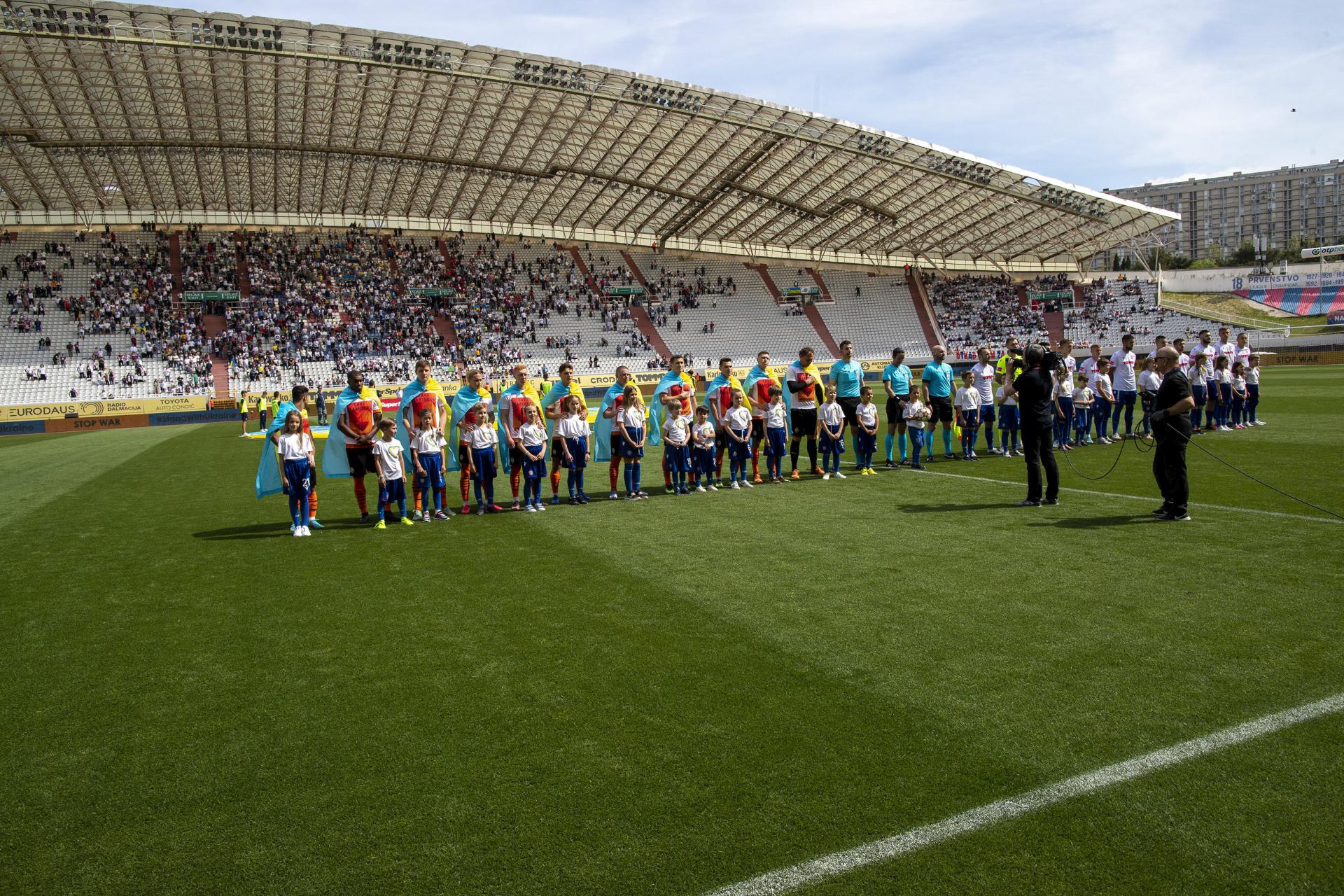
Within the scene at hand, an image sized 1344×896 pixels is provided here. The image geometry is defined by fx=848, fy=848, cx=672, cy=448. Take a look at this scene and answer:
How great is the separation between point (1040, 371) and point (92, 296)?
48013 mm

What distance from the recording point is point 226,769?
13.3 ft

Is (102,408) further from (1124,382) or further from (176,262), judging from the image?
(1124,382)

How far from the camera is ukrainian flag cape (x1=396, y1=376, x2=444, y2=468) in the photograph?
34.3 feet

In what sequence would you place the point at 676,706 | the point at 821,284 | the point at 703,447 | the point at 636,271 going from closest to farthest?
the point at 676,706
the point at 703,447
the point at 636,271
the point at 821,284

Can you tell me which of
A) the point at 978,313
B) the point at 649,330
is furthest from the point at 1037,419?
the point at 978,313

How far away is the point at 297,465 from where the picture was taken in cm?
970

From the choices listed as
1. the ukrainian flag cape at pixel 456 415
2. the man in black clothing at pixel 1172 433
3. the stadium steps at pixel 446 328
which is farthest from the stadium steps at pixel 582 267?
the man in black clothing at pixel 1172 433

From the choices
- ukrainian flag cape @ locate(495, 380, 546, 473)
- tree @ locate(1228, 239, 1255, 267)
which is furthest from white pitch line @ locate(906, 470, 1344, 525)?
tree @ locate(1228, 239, 1255, 267)

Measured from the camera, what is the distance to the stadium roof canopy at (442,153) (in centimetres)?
3228

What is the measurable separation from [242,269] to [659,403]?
140ft

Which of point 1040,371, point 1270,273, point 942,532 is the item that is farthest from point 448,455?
point 1270,273

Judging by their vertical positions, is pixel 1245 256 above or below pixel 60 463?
above

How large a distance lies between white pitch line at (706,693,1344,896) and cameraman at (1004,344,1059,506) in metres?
5.31

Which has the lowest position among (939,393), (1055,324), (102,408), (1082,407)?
(1082,407)
